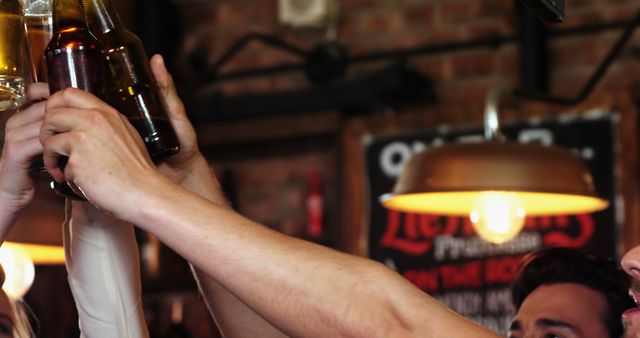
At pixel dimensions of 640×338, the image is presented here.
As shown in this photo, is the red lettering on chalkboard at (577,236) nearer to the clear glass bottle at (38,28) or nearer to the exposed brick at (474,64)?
the exposed brick at (474,64)

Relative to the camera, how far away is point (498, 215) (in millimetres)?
2361

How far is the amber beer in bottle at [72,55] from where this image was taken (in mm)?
1113

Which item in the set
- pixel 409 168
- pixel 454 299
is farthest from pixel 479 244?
pixel 409 168

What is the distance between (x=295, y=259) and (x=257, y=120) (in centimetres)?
300

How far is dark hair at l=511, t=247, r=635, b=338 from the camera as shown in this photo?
6.36ft

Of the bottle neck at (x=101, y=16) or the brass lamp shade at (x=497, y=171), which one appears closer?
the bottle neck at (x=101, y=16)

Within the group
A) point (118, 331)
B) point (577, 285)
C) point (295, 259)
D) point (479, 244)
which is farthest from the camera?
point (479, 244)

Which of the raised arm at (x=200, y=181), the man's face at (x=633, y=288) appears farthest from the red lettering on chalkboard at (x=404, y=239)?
the man's face at (x=633, y=288)

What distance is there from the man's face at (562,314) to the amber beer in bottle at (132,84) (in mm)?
929

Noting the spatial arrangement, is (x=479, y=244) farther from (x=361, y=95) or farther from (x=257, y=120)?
(x=257, y=120)

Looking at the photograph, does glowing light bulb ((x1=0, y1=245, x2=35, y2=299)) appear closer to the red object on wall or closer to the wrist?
the wrist

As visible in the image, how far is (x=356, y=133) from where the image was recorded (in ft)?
12.4

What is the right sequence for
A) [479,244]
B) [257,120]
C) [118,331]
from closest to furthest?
[118,331] < [479,244] < [257,120]

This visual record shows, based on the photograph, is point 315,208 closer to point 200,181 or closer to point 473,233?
point 473,233
